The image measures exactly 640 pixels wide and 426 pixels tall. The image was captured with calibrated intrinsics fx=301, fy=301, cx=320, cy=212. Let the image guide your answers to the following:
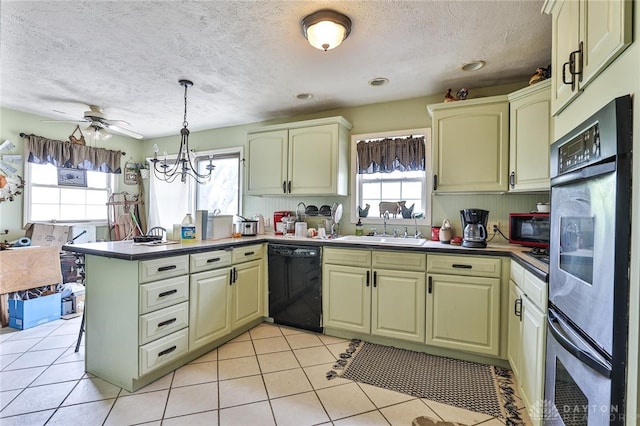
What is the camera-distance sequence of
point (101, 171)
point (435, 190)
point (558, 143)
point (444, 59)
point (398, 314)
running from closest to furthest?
point (558, 143)
point (444, 59)
point (398, 314)
point (435, 190)
point (101, 171)

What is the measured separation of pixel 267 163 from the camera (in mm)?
3543

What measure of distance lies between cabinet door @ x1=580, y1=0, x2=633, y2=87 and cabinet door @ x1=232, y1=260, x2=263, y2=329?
267cm

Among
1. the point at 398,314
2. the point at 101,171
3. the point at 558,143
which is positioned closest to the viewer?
the point at 558,143

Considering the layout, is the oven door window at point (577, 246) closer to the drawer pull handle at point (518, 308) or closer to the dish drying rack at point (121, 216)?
the drawer pull handle at point (518, 308)

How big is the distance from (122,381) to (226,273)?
1022 mm

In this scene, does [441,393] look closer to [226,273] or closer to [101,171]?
[226,273]

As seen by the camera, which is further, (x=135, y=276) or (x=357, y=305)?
(x=357, y=305)

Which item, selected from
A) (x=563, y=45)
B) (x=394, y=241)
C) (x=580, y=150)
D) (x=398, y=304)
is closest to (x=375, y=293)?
(x=398, y=304)

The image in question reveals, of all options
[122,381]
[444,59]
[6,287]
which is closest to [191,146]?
[6,287]

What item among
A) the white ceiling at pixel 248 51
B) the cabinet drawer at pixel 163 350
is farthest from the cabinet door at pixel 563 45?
the cabinet drawer at pixel 163 350

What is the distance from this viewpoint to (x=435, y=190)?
2.76m

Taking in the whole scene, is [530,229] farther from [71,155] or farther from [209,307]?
[71,155]

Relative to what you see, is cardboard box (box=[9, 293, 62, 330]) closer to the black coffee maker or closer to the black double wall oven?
the black coffee maker

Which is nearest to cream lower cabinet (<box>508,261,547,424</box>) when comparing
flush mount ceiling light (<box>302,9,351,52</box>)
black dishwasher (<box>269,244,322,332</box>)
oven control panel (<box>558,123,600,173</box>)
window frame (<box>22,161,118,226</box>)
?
oven control panel (<box>558,123,600,173</box>)
